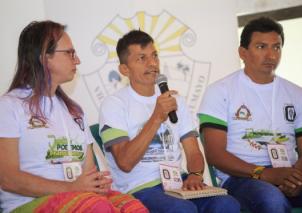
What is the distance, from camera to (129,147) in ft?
7.95

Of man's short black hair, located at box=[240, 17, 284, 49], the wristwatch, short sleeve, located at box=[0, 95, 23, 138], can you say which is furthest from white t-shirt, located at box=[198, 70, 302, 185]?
short sleeve, located at box=[0, 95, 23, 138]

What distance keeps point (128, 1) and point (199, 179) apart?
6.21ft

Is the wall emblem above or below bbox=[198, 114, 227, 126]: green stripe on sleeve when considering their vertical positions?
above

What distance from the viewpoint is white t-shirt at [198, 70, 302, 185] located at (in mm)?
2781

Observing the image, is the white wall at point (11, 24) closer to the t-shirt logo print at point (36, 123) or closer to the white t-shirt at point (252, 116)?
the t-shirt logo print at point (36, 123)

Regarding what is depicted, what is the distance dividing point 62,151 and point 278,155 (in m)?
1.31

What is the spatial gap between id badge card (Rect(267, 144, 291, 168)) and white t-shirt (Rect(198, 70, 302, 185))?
43 millimetres

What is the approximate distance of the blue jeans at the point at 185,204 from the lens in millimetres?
2151

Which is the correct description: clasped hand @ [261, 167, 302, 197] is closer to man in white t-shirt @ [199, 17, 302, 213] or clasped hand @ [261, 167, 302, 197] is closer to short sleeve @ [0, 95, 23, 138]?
man in white t-shirt @ [199, 17, 302, 213]

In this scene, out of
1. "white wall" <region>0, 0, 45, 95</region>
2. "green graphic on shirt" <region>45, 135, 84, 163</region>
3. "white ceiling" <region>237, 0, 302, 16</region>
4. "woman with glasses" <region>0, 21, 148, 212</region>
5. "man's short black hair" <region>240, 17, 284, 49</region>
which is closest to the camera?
"woman with glasses" <region>0, 21, 148, 212</region>

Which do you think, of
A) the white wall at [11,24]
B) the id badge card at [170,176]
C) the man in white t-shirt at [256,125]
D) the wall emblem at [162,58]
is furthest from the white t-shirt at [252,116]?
A: the white wall at [11,24]

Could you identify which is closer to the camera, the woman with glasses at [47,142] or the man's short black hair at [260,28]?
the woman with glasses at [47,142]

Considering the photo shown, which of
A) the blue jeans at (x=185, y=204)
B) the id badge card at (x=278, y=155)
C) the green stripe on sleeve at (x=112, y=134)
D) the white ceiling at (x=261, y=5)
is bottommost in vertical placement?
the blue jeans at (x=185, y=204)

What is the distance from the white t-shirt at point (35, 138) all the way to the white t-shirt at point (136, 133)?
0.31 meters
